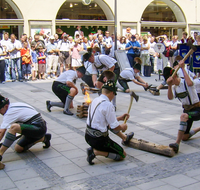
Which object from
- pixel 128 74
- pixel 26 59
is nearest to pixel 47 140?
pixel 128 74

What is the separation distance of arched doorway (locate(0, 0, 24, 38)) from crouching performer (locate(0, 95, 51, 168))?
1369 cm

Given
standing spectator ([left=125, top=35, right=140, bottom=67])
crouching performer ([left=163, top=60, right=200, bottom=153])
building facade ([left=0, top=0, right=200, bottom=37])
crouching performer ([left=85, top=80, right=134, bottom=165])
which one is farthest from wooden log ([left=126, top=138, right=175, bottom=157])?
building facade ([left=0, top=0, right=200, bottom=37])

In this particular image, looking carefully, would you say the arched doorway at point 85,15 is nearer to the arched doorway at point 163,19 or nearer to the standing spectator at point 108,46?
the arched doorway at point 163,19

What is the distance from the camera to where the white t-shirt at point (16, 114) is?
4.73m

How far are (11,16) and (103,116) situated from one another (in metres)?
16.8

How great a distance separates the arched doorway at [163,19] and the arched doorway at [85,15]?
8.99 ft

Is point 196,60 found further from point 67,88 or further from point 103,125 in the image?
point 103,125

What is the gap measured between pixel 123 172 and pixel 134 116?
331 cm

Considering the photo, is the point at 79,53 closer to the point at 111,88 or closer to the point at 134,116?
the point at 134,116

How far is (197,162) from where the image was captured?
15.7 feet

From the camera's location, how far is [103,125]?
4.63 m

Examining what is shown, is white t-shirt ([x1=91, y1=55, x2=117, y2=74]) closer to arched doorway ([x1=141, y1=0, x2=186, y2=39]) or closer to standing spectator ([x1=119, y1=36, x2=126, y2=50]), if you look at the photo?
standing spectator ([x1=119, y1=36, x2=126, y2=50])

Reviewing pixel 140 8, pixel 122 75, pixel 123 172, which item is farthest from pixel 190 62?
pixel 140 8

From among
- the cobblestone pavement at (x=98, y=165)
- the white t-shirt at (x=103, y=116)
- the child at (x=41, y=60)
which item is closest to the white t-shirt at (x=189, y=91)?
the cobblestone pavement at (x=98, y=165)
